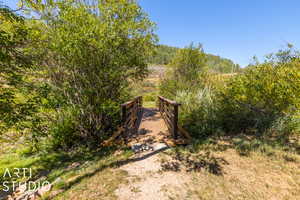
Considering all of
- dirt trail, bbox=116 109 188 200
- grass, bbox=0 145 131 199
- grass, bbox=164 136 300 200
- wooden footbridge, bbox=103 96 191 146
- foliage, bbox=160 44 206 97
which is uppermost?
foliage, bbox=160 44 206 97

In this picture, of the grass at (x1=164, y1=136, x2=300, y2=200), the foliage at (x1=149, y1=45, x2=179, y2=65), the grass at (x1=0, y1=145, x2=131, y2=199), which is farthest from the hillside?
the grass at (x1=0, y1=145, x2=131, y2=199)

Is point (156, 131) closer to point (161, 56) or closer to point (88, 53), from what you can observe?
point (88, 53)

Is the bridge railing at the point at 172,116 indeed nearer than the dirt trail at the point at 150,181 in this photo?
No

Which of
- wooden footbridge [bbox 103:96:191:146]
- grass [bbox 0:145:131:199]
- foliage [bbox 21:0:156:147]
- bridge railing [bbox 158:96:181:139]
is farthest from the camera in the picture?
wooden footbridge [bbox 103:96:191:146]

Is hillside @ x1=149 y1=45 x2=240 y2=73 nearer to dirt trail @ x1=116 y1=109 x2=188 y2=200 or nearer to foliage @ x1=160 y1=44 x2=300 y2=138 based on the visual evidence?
foliage @ x1=160 y1=44 x2=300 y2=138

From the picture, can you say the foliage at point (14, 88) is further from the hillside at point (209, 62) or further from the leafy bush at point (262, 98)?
the leafy bush at point (262, 98)

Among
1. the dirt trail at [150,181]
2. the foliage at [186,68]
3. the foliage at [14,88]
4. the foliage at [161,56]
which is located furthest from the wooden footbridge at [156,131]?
the foliage at [186,68]

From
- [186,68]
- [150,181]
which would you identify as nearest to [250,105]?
[150,181]

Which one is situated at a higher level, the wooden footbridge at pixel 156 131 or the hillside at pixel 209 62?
the hillside at pixel 209 62

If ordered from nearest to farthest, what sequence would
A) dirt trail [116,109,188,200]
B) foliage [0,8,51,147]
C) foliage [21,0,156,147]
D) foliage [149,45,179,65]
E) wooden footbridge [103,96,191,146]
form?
1. foliage [0,8,51,147]
2. dirt trail [116,109,188,200]
3. foliage [21,0,156,147]
4. wooden footbridge [103,96,191,146]
5. foliage [149,45,179,65]

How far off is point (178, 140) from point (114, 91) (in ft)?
8.74

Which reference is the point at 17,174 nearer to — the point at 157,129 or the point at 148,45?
the point at 157,129

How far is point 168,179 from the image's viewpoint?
276 cm

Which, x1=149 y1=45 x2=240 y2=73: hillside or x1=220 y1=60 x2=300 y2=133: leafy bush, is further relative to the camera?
x1=149 y1=45 x2=240 y2=73: hillside
